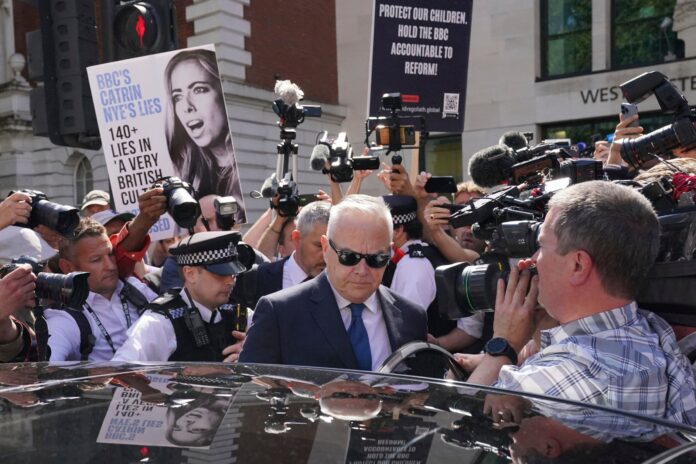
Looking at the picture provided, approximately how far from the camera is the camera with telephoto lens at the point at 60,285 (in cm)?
325

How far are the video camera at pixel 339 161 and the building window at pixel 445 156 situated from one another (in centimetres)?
1118

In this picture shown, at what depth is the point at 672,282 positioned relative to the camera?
2.08 meters

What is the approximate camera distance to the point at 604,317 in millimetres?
2018

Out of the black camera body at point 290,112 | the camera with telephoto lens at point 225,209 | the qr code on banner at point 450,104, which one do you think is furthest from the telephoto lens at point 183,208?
the qr code on banner at point 450,104

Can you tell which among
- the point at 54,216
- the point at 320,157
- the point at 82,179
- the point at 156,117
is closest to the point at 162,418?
the point at 54,216

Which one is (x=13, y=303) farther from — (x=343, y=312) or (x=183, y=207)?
(x=343, y=312)

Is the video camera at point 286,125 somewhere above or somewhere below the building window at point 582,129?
below

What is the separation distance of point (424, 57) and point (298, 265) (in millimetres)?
3114

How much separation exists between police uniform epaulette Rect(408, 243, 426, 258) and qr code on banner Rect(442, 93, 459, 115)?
9.05 feet

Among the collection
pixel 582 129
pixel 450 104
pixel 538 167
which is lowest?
pixel 538 167

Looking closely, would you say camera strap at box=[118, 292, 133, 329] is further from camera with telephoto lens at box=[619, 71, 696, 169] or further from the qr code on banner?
the qr code on banner

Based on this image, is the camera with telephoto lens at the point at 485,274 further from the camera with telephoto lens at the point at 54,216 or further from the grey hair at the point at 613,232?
the camera with telephoto lens at the point at 54,216

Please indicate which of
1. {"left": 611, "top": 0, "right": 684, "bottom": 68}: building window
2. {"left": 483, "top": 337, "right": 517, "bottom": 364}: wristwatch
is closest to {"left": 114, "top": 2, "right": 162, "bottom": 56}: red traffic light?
{"left": 483, "top": 337, "right": 517, "bottom": 364}: wristwatch

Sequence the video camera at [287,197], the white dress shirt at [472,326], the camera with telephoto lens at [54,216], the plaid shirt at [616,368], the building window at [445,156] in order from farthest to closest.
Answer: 1. the building window at [445,156]
2. the video camera at [287,197]
3. the white dress shirt at [472,326]
4. the camera with telephoto lens at [54,216]
5. the plaid shirt at [616,368]
